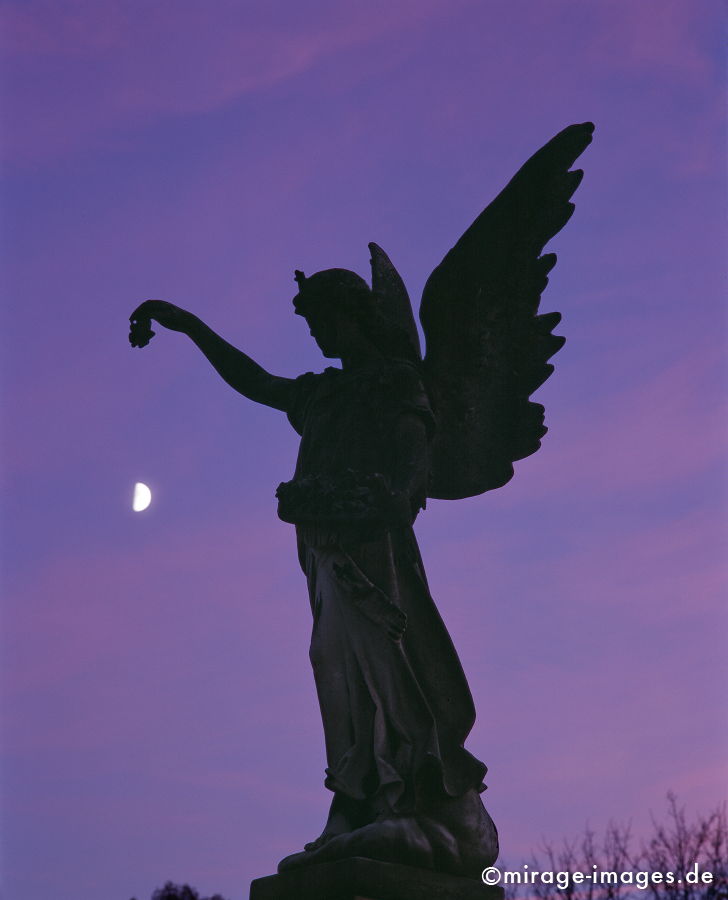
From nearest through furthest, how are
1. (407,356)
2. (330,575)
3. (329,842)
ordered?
(329,842)
(330,575)
(407,356)

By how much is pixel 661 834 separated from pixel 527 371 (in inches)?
548

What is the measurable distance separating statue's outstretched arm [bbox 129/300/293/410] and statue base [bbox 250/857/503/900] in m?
2.86

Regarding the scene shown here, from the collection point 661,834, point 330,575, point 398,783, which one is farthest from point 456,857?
point 661,834

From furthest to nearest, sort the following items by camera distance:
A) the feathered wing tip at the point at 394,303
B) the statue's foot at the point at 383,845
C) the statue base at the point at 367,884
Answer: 1. the feathered wing tip at the point at 394,303
2. the statue's foot at the point at 383,845
3. the statue base at the point at 367,884

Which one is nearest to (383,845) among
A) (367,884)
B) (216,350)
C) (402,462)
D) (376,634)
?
(367,884)

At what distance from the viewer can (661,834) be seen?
21.4 m

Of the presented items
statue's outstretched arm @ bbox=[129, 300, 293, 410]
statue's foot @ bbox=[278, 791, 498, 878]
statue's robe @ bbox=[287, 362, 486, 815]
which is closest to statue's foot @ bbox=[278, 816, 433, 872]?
statue's foot @ bbox=[278, 791, 498, 878]

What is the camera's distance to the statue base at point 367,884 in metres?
7.25

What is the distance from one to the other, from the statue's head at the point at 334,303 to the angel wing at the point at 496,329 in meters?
0.44

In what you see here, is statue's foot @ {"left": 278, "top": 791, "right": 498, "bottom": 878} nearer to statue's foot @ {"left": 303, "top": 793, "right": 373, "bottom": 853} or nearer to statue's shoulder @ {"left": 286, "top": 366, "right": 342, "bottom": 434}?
statue's foot @ {"left": 303, "top": 793, "right": 373, "bottom": 853}

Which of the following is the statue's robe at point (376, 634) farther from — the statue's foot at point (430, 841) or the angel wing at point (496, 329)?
the angel wing at point (496, 329)

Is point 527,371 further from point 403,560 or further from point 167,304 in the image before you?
point 167,304

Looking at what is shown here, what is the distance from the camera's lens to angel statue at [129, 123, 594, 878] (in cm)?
780

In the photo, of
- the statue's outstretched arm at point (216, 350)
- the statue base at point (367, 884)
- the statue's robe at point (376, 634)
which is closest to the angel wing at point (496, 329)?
the statue's robe at point (376, 634)
